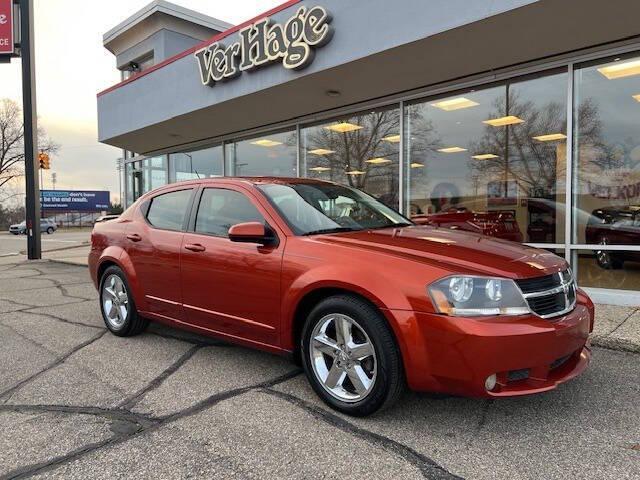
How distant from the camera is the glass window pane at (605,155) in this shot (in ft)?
22.8

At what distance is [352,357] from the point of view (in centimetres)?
317

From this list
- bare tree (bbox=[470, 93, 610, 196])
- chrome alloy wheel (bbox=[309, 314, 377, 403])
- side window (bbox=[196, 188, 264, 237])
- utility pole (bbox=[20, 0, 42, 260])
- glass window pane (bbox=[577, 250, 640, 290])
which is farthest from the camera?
utility pole (bbox=[20, 0, 42, 260])

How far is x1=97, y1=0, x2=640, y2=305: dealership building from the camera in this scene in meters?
6.38

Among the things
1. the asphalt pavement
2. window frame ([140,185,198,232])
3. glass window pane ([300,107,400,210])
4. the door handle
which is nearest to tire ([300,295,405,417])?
the door handle

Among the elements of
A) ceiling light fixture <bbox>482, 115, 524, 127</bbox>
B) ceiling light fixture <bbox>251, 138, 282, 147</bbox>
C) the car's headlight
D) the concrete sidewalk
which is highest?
ceiling light fixture <bbox>251, 138, 282, 147</bbox>

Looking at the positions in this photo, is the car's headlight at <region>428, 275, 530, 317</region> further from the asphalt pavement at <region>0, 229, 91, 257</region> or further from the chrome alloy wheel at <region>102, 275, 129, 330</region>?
the asphalt pavement at <region>0, 229, 91, 257</region>

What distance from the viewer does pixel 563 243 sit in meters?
7.25

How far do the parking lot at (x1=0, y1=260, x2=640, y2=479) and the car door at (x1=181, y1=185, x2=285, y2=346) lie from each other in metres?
0.44

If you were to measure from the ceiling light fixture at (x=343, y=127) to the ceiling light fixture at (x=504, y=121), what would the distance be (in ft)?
8.42

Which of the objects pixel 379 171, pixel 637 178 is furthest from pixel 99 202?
pixel 637 178

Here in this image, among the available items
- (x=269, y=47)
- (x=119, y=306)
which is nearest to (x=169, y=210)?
(x=119, y=306)

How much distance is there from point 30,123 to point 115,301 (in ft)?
40.0

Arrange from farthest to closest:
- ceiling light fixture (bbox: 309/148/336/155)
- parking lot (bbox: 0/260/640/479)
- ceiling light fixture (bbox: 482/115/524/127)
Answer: ceiling light fixture (bbox: 309/148/336/155) → ceiling light fixture (bbox: 482/115/524/127) → parking lot (bbox: 0/260/640/479)

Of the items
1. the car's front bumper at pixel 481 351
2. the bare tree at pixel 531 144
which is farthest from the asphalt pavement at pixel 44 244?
the car's front bumper at pixel 481 351
